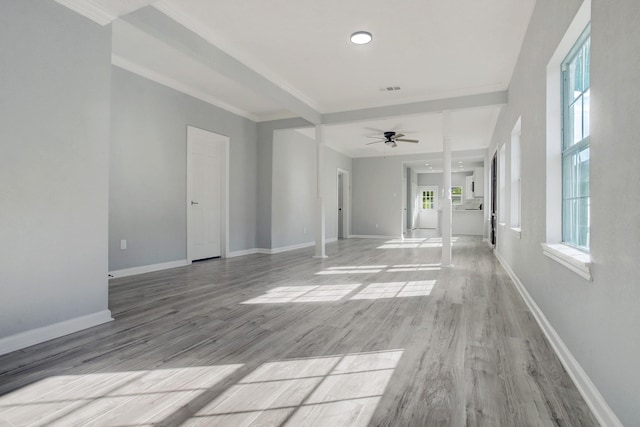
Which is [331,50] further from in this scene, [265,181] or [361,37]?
[265,181]

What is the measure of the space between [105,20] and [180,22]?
0.74 meters

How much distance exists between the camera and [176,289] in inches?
145

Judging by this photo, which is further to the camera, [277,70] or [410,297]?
[277,70]

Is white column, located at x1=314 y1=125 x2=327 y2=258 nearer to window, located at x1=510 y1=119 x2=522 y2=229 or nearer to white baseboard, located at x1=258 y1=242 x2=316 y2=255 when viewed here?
white baseboard, located at x1=258 y1=242 x2=316 y2=255

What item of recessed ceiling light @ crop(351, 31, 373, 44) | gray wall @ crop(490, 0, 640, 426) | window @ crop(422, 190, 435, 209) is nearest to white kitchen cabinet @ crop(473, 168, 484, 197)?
window @ crop(422, 190, 435, 209)

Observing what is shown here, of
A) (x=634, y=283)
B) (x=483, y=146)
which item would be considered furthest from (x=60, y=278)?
(x=483, y=146)

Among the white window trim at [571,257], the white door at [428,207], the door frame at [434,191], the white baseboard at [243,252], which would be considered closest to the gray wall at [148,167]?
the white baseboard at [243,252]

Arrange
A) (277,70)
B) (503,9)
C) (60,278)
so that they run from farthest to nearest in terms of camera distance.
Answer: (277,70)
(503,9)
(60,278)

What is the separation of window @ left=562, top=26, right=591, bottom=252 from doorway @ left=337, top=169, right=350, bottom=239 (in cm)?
816

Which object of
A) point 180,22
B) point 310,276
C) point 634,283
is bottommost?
point 310,276

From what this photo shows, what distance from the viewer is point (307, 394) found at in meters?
1.60

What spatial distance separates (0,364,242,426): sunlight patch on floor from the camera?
1401 millimetres

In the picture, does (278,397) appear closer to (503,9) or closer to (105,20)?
(105,20)

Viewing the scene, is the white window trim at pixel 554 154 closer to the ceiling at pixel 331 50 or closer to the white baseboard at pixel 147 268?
the ceiling at pixel 331 50
